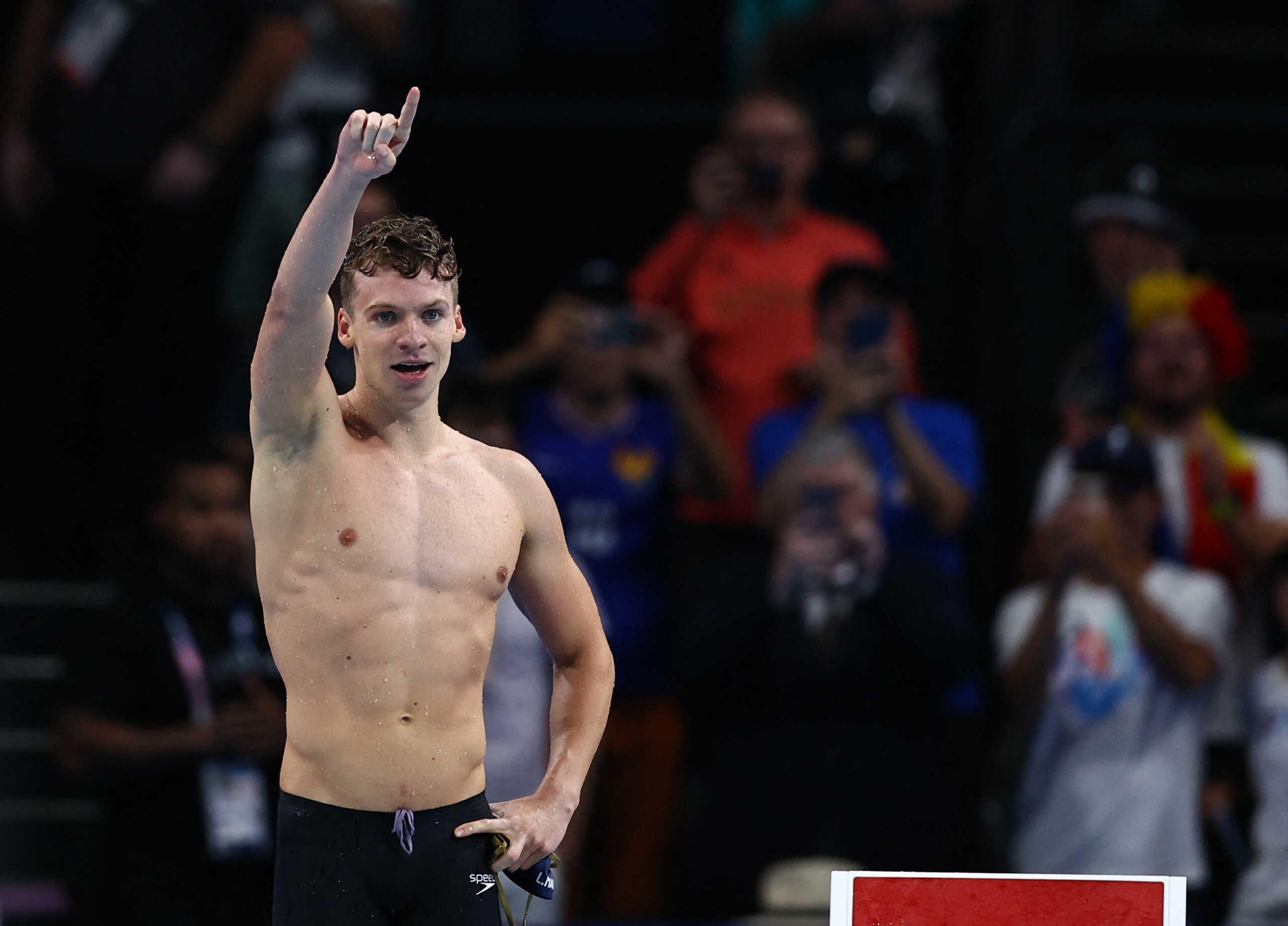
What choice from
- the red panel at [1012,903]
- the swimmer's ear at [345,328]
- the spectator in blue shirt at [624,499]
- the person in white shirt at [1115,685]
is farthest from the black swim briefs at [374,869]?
the person in white shirt at [1115,685]

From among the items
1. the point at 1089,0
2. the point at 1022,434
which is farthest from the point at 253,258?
the point at 1089,0

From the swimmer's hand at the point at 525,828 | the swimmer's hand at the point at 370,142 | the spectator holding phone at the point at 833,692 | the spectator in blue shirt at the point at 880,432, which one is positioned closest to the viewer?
the swimmer's hand at the point at 370,142

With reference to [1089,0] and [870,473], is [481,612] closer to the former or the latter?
[870,473]

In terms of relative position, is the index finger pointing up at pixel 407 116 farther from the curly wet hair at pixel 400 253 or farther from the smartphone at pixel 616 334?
the smartphone at pixel 616 334

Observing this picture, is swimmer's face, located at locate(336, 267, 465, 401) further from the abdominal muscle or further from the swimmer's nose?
the abdominal muscle

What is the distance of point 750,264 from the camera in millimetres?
7449

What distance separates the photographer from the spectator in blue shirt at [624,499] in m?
6.89

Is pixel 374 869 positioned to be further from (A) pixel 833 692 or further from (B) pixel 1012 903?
(A) pixel 833 692

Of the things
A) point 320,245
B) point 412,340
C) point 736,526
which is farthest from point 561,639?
point 736,526

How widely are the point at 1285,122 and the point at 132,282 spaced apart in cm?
474

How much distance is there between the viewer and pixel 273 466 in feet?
11.5

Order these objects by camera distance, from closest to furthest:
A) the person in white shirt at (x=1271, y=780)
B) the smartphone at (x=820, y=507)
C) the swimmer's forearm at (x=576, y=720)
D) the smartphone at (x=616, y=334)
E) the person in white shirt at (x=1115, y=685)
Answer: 1. the swimmer's forearm at (x=576, y=720)
2. the person in white shirt at (x=1271, y=780)
3. the person in white shirt at (x=1115, y=685)
4. the smartphone at (x=820, y=507)
5. the smartphone at (x=616, y=334)

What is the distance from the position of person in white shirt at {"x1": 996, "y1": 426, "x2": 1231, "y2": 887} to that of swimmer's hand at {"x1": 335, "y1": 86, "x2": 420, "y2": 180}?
386 cm

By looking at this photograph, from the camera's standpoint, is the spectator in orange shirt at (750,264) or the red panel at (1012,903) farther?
the spectator in orange shirt at (750,264)
